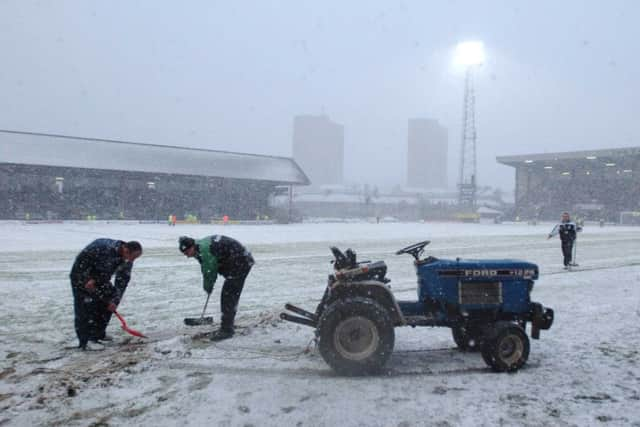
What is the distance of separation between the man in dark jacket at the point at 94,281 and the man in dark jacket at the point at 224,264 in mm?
642

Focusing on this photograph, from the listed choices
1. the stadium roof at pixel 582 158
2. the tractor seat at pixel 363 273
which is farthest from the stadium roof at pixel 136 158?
the tractor seat at pixel 363 273

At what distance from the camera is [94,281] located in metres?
5.66

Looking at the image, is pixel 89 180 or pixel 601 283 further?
pixel 89 180

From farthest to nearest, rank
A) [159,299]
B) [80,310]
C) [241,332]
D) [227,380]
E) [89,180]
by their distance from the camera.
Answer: [89,180]
[159,299]
[241,332]
[80,310]
[227,380]

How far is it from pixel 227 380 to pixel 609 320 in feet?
18.4

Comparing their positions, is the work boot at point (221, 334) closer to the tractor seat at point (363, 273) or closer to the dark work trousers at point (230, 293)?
the dark work trousers at point (230, 293)

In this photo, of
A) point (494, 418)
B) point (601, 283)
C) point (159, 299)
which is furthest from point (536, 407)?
point (601, 283)

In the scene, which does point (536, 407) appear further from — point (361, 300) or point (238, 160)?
point (238, 160)

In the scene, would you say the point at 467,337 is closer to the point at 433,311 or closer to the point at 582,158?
the point at 433,311

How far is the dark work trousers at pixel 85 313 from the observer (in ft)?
18.8

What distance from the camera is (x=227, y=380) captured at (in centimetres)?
477

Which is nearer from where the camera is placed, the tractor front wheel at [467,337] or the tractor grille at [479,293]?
the tractor grille at [479,293]

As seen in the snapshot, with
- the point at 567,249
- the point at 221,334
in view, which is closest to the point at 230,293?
the point at 221,334

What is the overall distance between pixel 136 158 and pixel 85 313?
46.0m
